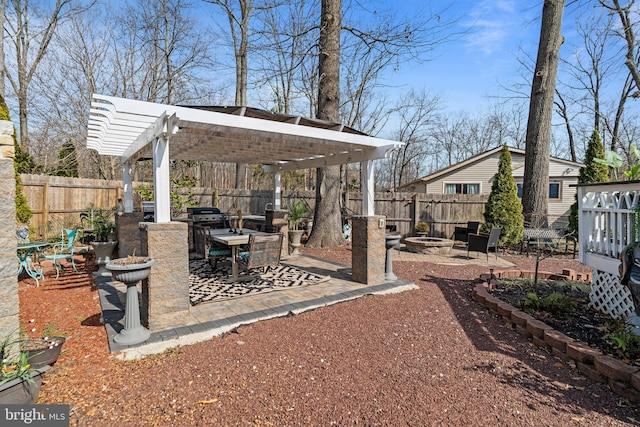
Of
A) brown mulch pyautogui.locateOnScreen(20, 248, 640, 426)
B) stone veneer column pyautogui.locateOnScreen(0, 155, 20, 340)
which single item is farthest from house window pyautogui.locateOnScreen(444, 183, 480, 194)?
stone veneer column pyautogui.locateOnScreen(0, 155, 20, 340)

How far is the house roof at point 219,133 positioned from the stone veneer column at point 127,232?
1.08 meters

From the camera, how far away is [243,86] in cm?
1236

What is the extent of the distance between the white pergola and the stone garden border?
228 centimetres

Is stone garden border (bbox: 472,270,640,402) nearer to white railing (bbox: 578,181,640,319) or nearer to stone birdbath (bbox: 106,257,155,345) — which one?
white railing (bbox: 578,181,640,319)

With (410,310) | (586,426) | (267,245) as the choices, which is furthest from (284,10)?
(586,426)

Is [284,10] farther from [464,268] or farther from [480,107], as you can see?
[480,107]

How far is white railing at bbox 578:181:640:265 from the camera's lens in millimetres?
3383


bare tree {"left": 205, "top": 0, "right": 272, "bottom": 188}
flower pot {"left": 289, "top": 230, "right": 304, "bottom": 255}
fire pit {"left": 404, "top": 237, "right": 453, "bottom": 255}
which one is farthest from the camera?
bare tree {"left": 205, "top": 0, "right": 272, "bottom": 188}

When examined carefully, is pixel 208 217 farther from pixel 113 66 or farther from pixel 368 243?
pixel 113 66

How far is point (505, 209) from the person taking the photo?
903 cm

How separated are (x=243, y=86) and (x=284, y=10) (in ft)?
10.3

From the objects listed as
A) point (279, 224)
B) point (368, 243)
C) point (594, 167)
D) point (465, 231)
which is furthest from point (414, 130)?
point (368, 243)

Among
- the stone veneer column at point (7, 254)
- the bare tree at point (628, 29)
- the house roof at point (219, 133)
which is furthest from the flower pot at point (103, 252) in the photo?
the bare tree at point (628, 29)

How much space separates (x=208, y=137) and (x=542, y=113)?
904 cm
